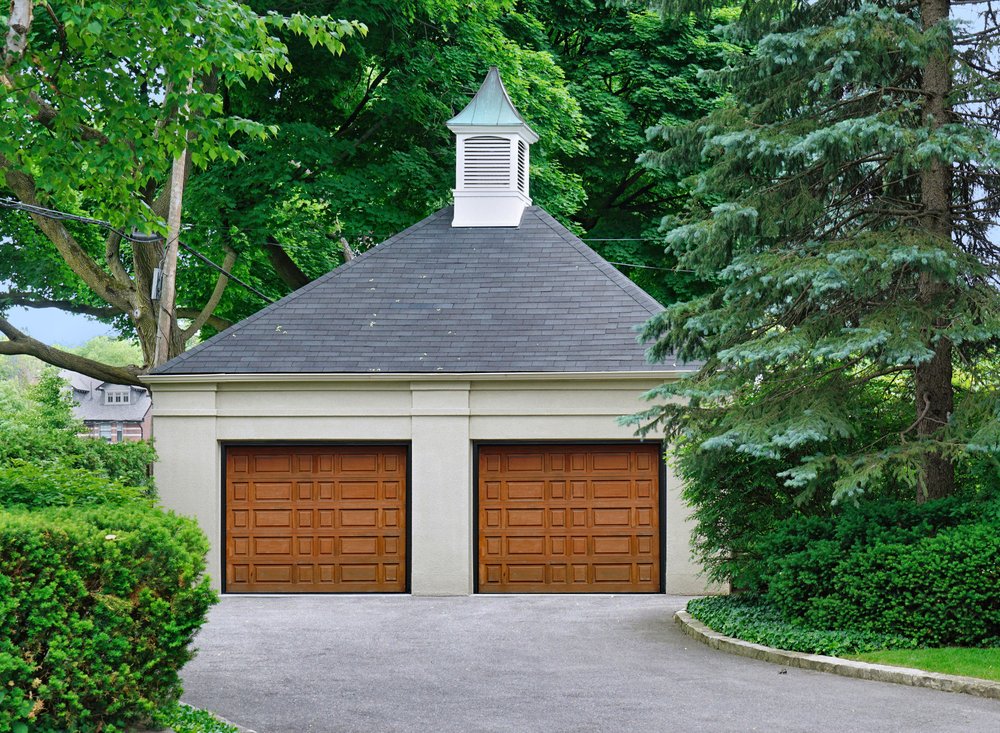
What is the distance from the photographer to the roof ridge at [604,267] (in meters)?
20.5

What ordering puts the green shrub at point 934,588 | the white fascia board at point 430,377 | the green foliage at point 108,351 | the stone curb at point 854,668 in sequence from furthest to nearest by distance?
the green foliage at point 108,351 < the white fascia board at point 430,377 < the green shrub at point 934,588 < the stone curb at point 854,668

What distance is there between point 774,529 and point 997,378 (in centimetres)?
286

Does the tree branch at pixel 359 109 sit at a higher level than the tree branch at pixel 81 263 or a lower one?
higher

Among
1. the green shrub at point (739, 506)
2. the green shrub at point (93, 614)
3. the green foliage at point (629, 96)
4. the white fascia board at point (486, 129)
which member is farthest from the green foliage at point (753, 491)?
the green foliage at point (629, 96)

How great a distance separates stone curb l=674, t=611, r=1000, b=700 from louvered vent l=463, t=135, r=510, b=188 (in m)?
11.3

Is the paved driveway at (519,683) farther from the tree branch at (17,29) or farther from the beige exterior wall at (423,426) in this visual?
the tree branch at (17,29)

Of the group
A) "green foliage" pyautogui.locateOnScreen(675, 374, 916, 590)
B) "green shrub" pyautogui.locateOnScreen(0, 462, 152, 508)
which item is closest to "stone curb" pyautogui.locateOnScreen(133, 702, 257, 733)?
"green shrub" pyautogui.locateOnScreen(0, 462, 152, 508)

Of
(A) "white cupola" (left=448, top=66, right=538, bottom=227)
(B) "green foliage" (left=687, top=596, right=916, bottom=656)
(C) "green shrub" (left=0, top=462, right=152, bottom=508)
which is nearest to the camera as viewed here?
(C) "green shrub" (left=0, top=462, right=152, bottom=508)

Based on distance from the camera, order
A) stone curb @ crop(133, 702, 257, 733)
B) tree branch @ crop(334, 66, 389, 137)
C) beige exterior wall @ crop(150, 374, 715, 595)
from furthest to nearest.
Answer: tree branch @ crop(334, 66, 389, 137) → beige exterior wall @ crop(150, 374, 715, 595) → stone curb @ crop(133, 702, 257, 733)

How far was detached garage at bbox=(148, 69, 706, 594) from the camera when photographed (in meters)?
19.3

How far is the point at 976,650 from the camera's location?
11336 mm

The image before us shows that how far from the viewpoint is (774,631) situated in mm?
12531

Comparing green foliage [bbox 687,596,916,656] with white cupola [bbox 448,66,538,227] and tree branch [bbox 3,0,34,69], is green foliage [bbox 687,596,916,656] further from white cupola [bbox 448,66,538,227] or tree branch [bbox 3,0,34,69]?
white cupola [bbox 448,66,538,227]

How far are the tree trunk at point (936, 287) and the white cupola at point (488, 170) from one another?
10335 millimetres
